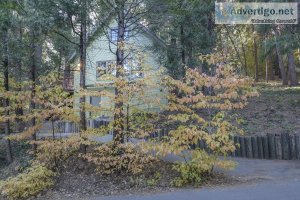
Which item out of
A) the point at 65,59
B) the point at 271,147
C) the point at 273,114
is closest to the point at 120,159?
the point at 271,147

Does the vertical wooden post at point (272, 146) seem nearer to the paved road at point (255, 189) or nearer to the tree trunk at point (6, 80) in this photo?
the paved road at point (255, 189)

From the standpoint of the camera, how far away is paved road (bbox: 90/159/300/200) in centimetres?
752

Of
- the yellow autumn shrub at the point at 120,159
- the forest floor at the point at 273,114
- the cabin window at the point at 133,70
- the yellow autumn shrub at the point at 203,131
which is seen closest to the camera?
the yellow autumn shrub at the point at 203,131

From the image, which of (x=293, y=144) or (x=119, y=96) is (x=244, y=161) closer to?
(x=293, y=144)

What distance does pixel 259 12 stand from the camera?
746 inches

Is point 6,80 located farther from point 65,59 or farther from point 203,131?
point 203,131

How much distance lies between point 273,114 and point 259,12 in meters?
5.50

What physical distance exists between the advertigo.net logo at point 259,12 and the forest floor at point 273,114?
175 inches

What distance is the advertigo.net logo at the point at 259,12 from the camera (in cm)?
1736

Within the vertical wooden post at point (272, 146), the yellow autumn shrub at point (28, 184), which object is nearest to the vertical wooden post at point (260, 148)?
the vertical wooden post at point (272, 146)

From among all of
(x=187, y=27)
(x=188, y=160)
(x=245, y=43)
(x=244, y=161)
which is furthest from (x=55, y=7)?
(x=245, y=43)

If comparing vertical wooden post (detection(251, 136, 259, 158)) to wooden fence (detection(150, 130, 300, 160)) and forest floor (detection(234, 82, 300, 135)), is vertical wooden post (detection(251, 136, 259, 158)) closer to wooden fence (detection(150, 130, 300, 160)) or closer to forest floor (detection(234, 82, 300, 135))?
wooden fence (detection(150, 130, 300, 160))

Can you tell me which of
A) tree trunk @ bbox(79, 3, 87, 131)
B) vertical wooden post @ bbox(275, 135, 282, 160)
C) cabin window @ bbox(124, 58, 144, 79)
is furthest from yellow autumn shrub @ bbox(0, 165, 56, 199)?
vertical wooden post @ bbox(275, 135, 282, 160)

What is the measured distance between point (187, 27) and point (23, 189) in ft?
43.3
